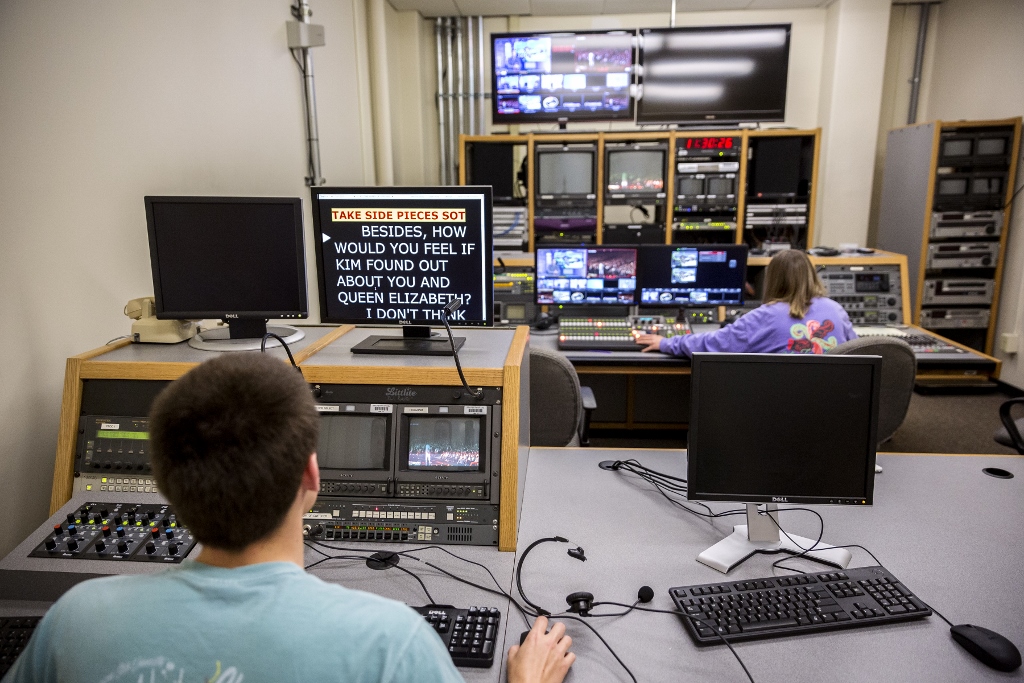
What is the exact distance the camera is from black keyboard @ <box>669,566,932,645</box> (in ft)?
3.76

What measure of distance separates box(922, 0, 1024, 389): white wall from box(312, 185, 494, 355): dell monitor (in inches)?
175

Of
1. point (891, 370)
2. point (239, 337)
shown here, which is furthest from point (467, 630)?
point (891, 370)

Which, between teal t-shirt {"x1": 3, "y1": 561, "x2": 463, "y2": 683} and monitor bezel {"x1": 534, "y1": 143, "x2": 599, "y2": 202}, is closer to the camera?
teal t-shirt {"x1": 3, "y1": 561, "x2": 463, "y2": 683}

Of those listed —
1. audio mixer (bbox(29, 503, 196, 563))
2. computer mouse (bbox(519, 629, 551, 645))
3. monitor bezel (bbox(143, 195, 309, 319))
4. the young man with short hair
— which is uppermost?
monitor bezel (bbox(143, 195, 309, 319))

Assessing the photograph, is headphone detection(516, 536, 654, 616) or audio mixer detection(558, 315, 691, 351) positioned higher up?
audio mixer detection(558, 315, 691, 351)

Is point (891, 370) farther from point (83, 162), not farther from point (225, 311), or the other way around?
point (83, 162)

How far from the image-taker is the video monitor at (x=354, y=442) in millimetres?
1455

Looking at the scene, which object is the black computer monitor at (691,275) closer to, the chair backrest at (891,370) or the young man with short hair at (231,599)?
the chair backrest at (891,370)

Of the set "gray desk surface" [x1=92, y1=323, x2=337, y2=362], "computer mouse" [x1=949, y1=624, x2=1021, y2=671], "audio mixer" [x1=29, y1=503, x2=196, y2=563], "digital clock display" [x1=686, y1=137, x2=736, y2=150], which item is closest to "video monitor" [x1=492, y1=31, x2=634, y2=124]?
"digital clock display" [x1=686, y1=137, x2=736, y2=150]

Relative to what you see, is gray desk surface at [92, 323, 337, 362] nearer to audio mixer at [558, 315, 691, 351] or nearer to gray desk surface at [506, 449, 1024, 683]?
gray desk surface at [506, 449, 1024, 683]

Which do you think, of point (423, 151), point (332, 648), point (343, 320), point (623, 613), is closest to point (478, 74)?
point (423, 151)

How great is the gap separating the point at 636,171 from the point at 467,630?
3613 mm

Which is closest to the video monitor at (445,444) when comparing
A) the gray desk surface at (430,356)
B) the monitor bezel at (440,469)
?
the monitor bezel at (440,469)

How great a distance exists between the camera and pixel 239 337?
171 cm
